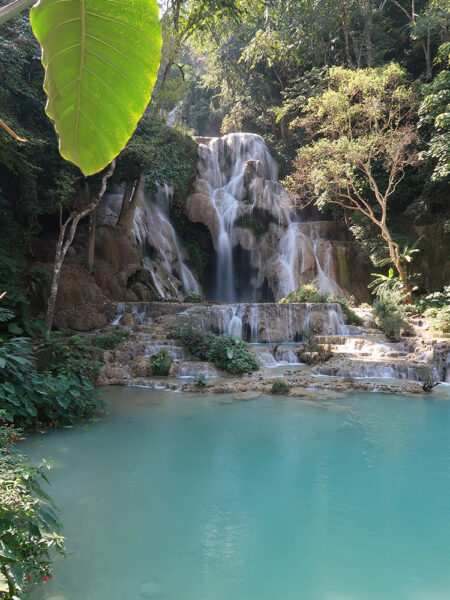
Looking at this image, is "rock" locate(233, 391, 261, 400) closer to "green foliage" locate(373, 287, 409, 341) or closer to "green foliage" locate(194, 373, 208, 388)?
"green foliage" locate(194, 373, 208, 388)

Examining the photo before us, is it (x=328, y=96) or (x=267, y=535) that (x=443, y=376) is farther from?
(x=328, y=96)

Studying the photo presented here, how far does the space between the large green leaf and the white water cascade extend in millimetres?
16482

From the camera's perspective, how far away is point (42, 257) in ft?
41.8

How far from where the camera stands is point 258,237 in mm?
18031

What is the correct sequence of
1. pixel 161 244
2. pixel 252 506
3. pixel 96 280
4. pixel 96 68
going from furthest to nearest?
pixel 161 244
pixel 96 280
pixel 252 506
pixel 96 68

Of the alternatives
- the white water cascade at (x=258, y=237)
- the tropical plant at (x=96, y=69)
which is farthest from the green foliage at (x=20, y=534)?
the white water cascade at (x=258, y=237)

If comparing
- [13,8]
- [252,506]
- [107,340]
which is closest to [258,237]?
[107,340]

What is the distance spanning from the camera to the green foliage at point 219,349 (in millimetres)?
8867

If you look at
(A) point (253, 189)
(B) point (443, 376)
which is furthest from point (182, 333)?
(A) point (253, 189)

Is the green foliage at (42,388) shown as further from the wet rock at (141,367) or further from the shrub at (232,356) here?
the shrub at (232,356)

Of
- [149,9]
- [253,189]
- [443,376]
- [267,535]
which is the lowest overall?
[267,535]

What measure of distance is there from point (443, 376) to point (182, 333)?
5732 mm

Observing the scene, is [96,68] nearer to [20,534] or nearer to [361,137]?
[20,534]

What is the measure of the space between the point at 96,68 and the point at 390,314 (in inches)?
453
